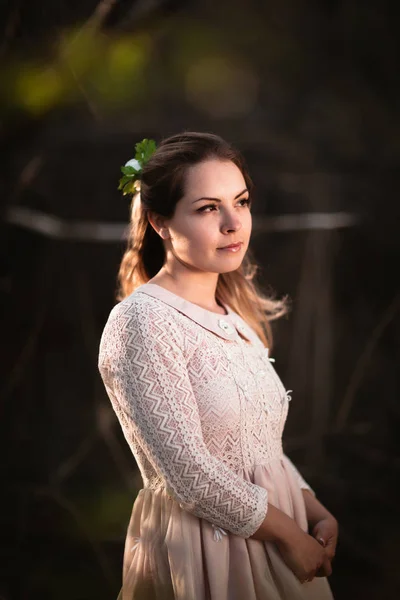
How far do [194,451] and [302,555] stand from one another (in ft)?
1.25

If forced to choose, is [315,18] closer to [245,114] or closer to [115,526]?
[245,114]

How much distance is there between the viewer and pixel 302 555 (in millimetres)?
1671

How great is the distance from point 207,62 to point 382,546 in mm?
2211

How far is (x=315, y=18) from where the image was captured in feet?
10.8

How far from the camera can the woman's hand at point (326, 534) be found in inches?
72.0

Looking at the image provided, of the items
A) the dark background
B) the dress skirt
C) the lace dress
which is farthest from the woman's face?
the dark background

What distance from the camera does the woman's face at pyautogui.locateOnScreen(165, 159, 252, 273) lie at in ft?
5.55

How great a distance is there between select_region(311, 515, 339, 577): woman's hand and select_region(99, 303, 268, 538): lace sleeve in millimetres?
310

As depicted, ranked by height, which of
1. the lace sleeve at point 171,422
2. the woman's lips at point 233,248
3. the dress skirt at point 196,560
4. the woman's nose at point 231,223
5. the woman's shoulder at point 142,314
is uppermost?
the woman's nose at point 231,223

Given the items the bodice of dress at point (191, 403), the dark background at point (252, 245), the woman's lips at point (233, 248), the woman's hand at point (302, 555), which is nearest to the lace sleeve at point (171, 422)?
the bodice of dress at point (191, 403)

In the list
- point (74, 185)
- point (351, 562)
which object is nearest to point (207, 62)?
point (74, 185)

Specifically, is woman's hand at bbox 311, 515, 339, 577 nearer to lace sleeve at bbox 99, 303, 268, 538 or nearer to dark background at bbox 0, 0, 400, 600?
lace sleeve at bbox 99, 303, 268, 538

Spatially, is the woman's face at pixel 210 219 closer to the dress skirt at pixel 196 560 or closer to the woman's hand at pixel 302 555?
the dress skirt at pixel 196 560

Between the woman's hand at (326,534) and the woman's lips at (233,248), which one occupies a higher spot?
the woman's lips at (233,248)
